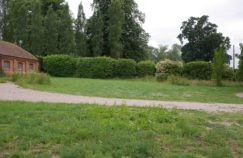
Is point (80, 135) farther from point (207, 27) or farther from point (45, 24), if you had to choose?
point (207, 27)

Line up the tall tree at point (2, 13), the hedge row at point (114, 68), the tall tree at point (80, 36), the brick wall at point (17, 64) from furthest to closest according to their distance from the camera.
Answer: the tall tree at point (2, 13), the tall tree at point (80, 36), the hedge row at point (114, 68), the brick wall at point (17, 64)

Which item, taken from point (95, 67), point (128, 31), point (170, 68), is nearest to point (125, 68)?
point (95, 67)

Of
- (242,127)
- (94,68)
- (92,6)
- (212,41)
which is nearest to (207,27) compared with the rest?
(212,41)

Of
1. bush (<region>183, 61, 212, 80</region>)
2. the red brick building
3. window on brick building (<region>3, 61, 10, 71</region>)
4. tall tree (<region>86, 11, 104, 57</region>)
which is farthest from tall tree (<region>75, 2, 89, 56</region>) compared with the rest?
bush (<region>183, 61, 212, 80</region>)

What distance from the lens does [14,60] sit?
160ft

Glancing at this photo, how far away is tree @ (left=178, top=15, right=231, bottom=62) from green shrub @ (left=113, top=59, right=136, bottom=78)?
1217 inches

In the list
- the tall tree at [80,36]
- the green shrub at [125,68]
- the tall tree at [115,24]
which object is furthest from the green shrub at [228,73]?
the tall tree at [80,36]

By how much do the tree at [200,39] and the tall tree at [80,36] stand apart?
2505 centimetres

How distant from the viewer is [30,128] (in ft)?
29.2

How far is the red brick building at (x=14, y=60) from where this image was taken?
4669 centimetres

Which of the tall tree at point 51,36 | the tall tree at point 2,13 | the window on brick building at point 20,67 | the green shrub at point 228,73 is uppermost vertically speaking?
the tall tree at point 2,13

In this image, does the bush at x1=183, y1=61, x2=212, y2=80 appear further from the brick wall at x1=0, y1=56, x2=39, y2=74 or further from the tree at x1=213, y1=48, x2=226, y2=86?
the brick wall at x1=0, y1=56, x2=39, y2=74

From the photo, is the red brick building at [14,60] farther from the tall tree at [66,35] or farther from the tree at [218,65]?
the tree at [218,65]

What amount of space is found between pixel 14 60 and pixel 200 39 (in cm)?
4606
